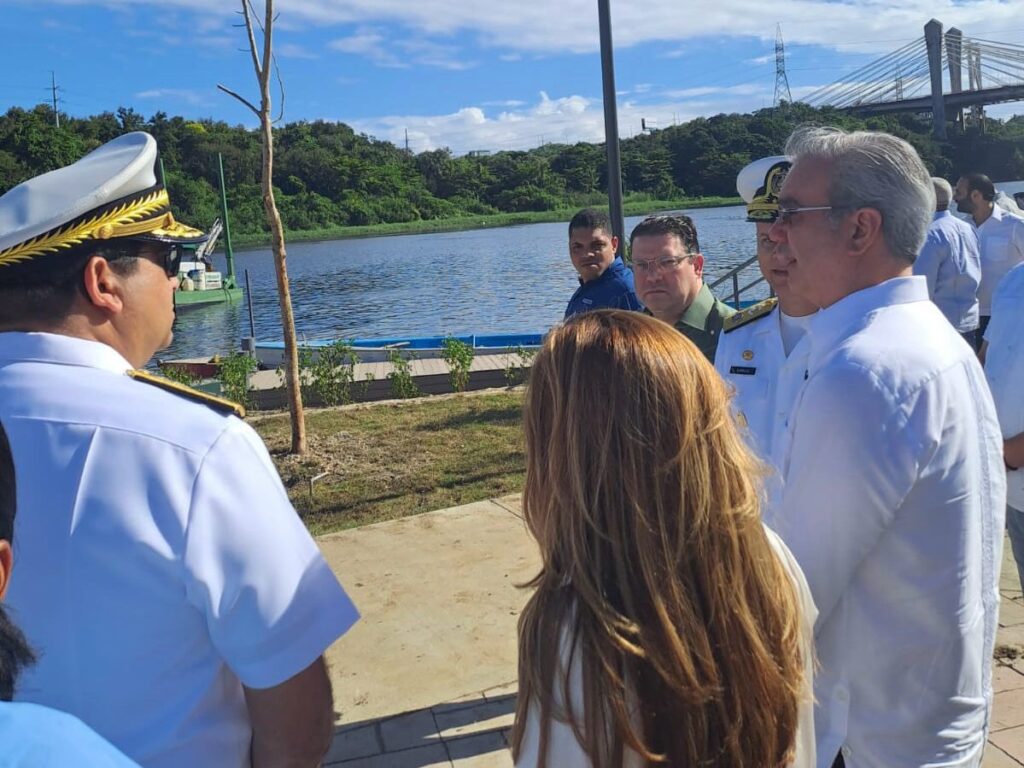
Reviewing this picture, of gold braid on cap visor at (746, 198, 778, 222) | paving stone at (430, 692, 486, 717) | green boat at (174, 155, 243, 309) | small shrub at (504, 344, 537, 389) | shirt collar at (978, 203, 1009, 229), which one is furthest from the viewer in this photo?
green boat at (174, 155, 243, 309)

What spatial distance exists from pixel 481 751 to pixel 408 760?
0.83ft

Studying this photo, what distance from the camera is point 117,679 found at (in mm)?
1262

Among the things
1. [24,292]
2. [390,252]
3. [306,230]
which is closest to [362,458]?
[24,292]

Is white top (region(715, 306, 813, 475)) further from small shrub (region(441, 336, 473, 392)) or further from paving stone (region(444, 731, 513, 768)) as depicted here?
small shrub (region(441, 336, 473, 392))

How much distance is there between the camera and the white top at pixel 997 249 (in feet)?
23.6

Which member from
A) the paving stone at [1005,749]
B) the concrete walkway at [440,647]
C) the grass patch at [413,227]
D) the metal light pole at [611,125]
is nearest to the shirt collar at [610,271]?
the concrete walkway at [440,647]

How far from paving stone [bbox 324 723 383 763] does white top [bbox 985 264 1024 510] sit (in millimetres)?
2316

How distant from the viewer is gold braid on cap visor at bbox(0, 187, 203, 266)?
4.51 feet

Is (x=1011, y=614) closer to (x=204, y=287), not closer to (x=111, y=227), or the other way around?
(x=111, y=227)

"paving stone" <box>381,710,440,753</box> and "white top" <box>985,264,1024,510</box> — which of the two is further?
"paving stone" <box>381,710,440,753</box>

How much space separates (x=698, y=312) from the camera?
3574 millimetres

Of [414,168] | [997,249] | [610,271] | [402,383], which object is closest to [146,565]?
[610,271]

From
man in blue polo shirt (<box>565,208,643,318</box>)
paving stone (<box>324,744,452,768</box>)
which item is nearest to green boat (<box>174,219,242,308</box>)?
man in blue polo shirt (<box>565,208,643,318</box>)

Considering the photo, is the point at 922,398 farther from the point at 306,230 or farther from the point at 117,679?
the point at 306,230
